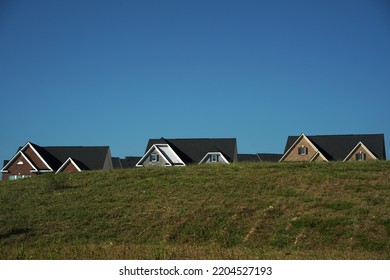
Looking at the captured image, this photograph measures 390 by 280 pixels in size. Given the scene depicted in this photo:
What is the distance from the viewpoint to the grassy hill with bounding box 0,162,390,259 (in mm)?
10281

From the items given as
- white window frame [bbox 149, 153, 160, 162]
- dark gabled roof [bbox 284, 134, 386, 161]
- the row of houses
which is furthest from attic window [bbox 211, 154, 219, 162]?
dark gabled roof [bbox 284, 134, 386, 161]

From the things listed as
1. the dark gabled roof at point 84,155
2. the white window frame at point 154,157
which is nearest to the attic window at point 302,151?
the white window frame at point 154,157

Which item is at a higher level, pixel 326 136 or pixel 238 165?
pixel 326 136

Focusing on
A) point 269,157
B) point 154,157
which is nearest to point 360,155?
point 269,157

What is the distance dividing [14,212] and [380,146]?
35.8m

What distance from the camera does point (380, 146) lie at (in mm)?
43562

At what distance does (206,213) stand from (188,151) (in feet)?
106

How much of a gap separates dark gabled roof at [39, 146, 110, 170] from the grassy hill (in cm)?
2377

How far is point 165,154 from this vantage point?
145 feet

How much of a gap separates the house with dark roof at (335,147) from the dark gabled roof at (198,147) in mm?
5583

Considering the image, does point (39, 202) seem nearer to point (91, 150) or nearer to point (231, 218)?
point (231, 218)

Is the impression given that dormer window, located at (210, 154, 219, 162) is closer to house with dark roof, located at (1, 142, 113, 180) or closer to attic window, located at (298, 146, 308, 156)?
attic window, located at (298, 146, 308, 156)
